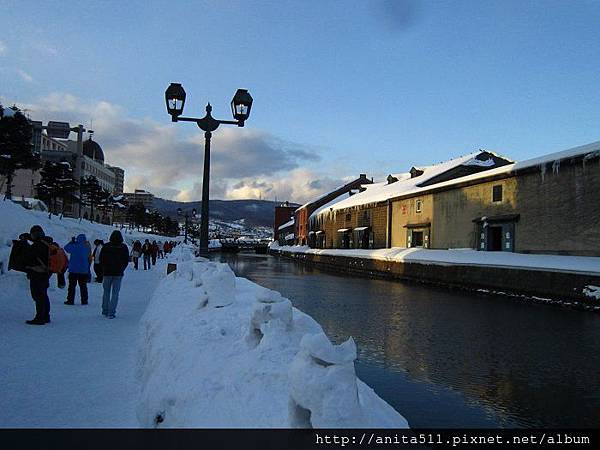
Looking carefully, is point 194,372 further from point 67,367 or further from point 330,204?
point 330,204

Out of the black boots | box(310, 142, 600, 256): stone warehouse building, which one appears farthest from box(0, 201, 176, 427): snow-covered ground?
box(310, 142, 600, 256): stone warehouse building

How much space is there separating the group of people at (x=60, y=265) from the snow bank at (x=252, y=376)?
2399mm

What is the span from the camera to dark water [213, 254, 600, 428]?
196 inches

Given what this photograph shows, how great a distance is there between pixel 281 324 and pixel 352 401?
2104 mm

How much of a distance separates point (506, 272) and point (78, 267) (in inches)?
651

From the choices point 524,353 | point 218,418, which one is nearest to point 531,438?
point 218,418

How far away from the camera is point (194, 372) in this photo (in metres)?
3.91

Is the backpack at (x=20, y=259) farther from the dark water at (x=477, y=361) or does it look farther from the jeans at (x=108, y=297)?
the dark water at (x=477, y=361)

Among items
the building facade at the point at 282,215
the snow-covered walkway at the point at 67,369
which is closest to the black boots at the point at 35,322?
the snow-covered walkway at the point at 67,369

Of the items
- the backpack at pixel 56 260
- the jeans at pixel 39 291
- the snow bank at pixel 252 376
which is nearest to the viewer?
the snow bank at pixel 252 376

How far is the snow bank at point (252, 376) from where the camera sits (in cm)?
258

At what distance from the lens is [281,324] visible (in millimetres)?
4598

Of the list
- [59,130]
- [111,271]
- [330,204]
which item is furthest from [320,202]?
[59,130]

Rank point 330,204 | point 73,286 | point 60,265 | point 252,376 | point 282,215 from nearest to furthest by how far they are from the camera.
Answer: point 252,376, point 73,286, point 60,265, point 330,204, point 282,215
